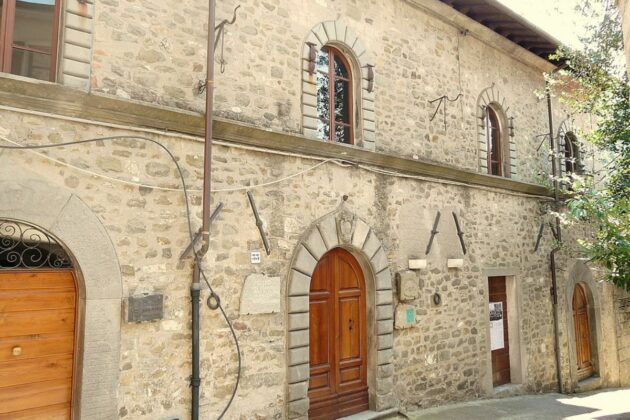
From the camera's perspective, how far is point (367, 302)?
6.52 meters

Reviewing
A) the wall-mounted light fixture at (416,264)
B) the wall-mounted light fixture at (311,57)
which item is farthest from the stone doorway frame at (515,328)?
the wall-mounted light fixture at (311,57)

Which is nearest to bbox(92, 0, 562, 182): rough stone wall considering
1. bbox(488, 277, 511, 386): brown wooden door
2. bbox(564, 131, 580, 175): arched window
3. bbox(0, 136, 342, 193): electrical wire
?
bbox(0, 136, 342, 193): electrical wire

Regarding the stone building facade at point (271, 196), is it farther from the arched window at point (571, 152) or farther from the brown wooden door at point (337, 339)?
the arched window at point (571, 152)

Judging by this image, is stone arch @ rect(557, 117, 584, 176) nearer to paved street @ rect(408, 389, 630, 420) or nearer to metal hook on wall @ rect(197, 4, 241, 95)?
paved street @ rect(408, 389, 630, 420)

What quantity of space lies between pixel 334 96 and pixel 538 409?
19.0 feet

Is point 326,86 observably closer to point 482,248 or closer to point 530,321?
point 482,248

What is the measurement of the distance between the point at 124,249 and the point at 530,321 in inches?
302

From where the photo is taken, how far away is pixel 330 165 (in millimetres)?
6145

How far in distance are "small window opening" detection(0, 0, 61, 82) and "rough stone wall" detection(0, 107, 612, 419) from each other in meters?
0.54

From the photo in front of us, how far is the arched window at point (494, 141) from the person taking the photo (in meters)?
8.97

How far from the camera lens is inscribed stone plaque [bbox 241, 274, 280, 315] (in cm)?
515

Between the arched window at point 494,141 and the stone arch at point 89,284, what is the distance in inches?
275

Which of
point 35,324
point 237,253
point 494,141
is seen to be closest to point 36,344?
point 35,324

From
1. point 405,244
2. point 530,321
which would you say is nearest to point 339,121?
point 405,244
